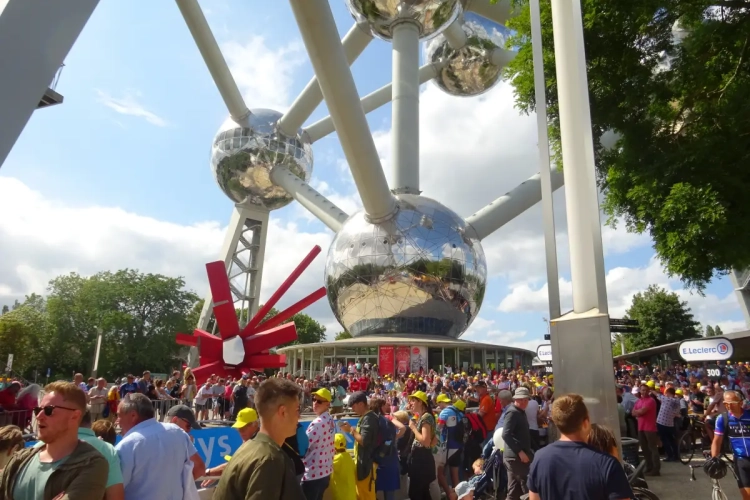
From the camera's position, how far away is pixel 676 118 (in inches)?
316

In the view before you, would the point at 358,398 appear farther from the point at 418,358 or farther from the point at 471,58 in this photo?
the point at 471,58

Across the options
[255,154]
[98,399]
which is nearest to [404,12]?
[255,154]

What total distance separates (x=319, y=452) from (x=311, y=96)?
20715mm

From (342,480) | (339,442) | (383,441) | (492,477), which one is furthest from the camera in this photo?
(492,477)

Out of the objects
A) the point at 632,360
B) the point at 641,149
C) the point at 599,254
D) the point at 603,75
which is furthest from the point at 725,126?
the point at 632,360

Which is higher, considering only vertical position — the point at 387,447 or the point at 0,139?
the point at 0,139

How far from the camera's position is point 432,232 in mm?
18781

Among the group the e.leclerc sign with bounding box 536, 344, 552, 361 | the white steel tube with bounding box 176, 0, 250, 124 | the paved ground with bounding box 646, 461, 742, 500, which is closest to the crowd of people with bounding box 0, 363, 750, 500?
the paved ground with bounding box 646, 461, 742, 500

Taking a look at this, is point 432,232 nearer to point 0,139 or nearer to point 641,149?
point 641,149

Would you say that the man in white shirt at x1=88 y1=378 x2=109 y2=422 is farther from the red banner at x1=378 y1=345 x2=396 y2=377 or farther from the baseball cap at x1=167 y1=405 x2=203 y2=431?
the red banner at x1=378 y1=345 x2=396 y2=377

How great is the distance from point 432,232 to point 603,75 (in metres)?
10.8

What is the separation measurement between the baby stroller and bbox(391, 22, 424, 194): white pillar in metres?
13.5

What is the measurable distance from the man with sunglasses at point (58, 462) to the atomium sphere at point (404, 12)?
17.1 metres

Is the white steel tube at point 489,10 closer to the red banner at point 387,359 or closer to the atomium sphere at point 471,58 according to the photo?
the atomium sphere at point 471,58
